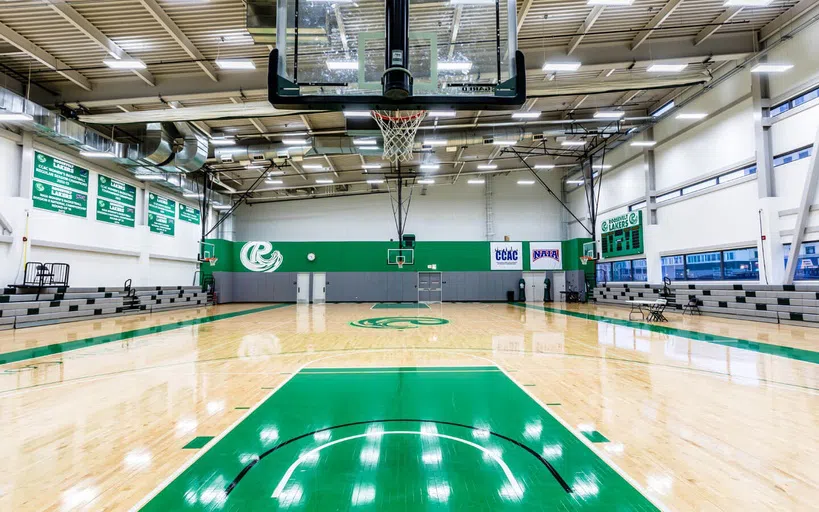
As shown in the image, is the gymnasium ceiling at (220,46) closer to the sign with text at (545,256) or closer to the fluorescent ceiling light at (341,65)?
the fluorescent ceiling light at (341,65)

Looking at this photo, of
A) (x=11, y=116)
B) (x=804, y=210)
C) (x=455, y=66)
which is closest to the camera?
(x=455, y=66)

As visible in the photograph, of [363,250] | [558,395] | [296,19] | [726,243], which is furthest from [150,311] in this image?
[726,243]

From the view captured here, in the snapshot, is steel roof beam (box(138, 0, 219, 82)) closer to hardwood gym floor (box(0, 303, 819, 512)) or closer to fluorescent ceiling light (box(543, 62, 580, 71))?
hardwood gym floor (box(0, 303, 819, 512))

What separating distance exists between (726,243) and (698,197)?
179 cm

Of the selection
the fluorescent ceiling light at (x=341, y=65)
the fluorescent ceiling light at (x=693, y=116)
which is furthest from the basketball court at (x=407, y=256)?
the fluorescent ceiling light at (x=693, y=116)

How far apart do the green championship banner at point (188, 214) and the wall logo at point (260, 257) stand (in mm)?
2623

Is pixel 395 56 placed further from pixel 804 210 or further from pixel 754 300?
pixel 754 300

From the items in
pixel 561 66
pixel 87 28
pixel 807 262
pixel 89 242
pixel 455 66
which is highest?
pixel 87 28

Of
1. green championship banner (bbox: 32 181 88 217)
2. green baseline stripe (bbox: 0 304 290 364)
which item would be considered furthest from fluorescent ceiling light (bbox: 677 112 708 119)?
green championship banner (bbox: 32 181 88 217)

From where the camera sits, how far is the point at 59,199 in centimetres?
1062

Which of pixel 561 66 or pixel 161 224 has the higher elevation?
pixel 561 66

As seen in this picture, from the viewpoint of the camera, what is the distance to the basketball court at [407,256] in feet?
7.69

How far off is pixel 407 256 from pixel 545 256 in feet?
22.4

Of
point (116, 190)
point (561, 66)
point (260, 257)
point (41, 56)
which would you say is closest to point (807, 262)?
point (561, 66)
